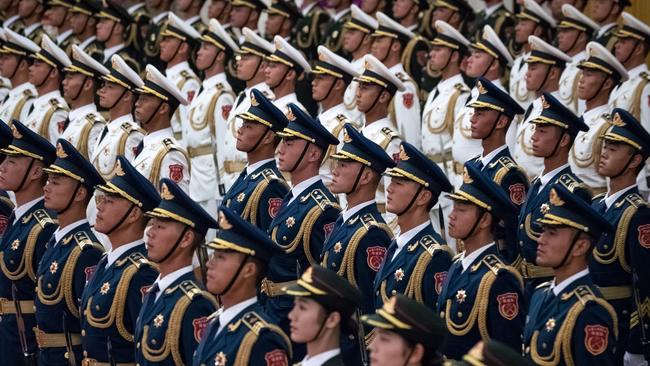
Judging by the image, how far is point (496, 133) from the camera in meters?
11.6

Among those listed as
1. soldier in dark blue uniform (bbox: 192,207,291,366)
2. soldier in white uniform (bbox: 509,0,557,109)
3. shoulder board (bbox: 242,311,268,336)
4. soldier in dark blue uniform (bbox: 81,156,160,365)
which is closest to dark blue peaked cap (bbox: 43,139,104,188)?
soldier in dark blue uniform (bbox: 81,156,160,365)

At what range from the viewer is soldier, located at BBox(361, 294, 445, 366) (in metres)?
7.04

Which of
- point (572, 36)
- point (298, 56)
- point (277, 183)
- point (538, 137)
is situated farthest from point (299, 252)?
point (572, 36)

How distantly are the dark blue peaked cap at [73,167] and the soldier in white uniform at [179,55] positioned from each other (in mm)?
5527

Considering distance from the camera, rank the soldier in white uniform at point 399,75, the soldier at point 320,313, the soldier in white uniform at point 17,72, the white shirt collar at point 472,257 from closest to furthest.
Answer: the soldier at point 320,313 → the white shirt collar at point 472,257 → the soldier in white uniform at point 399,75 → the soldier in white uniform at point 17,72

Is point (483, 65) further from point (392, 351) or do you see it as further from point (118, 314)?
point (392, 351)

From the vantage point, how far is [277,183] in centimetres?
1147

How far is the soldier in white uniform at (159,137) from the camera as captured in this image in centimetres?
1234

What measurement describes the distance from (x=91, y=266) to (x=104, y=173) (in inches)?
128

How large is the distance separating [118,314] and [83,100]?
17.7 ft

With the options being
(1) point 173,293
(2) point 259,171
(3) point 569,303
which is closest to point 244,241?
(1) point 173,293

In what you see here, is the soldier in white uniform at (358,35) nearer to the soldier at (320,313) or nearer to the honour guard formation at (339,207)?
the honour guard formation at (339,207)

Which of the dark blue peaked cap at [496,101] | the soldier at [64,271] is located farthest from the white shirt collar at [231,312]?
the dark blue peaked cap at [496,101]

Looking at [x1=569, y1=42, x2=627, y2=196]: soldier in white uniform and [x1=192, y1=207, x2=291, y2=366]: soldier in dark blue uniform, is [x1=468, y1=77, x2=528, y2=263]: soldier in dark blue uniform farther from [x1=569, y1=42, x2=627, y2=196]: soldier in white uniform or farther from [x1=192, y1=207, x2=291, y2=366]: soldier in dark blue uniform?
[x1=192, y1=207, x2=291, y2=366]: soldier in dark blue uniform
